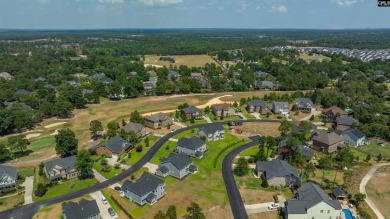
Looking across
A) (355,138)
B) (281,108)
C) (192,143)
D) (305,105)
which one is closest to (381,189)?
(355,138)

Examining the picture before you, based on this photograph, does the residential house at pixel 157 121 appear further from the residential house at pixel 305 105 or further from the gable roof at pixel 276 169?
the residential house at pixel 305 105

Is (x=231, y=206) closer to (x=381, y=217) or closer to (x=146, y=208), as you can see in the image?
(x=146, y=208)

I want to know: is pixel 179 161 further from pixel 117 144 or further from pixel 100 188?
pixel 117 144

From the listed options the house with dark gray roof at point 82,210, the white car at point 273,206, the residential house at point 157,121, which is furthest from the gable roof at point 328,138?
the house with dark gray roof at point 82,210

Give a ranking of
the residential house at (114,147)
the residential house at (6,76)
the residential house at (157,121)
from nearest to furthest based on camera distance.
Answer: the residential house at (114,147) < the residential house at (157,121) < the residential house at (6,76)

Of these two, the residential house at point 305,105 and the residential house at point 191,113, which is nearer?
the residential house at point 191,113

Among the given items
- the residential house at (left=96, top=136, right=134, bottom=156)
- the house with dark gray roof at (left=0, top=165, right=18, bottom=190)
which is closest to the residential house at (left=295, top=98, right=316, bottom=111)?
the residential house at (left=96, top=136, right=134, bottom=156)

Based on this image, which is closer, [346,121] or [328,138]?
[328,138]
